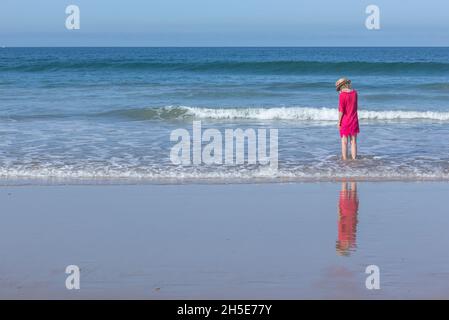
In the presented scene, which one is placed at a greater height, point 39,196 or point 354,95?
point 354,95

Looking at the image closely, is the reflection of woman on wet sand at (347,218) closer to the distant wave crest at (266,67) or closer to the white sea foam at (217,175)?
the white sea foam at (217,175)

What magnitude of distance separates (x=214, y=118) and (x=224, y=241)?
1332 centimetres

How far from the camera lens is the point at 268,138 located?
47.6 feet

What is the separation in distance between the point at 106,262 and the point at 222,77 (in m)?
28.6

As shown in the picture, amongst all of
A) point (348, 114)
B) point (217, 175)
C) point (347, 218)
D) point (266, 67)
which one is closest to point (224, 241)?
point (347, 218)

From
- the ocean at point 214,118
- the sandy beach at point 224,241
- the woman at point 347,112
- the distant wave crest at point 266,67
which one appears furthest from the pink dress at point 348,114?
the distant wave crest at point 266,67

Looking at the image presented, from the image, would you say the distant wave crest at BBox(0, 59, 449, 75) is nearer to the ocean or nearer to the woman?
the ocean

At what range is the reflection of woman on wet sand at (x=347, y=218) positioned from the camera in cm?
660

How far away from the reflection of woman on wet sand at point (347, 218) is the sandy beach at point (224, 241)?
0.02m

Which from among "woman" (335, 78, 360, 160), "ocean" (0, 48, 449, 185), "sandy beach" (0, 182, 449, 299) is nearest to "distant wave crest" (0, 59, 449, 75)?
"ocean" (0, 48, 449, 185)

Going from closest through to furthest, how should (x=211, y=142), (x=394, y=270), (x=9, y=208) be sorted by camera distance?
(x=394, y=270)
(x=9, y=208)
(x=211, y=142)

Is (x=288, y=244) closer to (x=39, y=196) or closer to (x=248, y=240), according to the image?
(x=248, y=240)

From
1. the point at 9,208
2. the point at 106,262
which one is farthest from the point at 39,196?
the point at 106,262
